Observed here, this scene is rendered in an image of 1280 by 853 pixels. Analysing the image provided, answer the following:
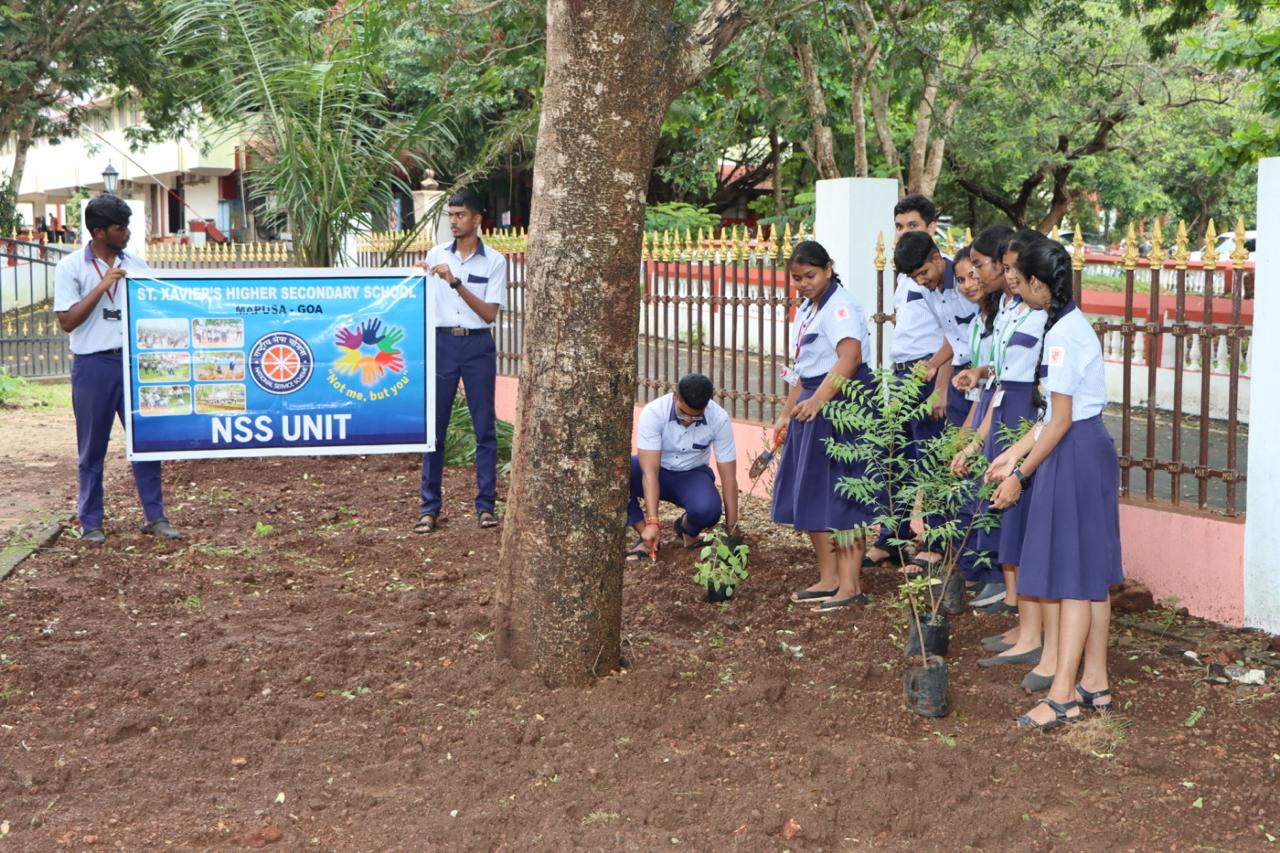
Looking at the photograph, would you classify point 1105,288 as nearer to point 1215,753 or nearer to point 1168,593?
point 1168,593

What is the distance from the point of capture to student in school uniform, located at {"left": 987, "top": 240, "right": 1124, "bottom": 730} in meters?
4.28

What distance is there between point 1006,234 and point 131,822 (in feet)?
→ 12.6

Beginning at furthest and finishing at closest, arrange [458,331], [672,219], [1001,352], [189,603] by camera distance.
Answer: [672,219], [458,331], [189,603], [1001,352]

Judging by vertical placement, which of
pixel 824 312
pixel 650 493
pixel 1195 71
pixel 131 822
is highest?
pixel 1195 71

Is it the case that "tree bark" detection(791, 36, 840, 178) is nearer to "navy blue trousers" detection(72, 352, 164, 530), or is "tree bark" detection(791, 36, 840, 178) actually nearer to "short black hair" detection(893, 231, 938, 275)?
"short black hair" detection(893, 231, 938, 275)

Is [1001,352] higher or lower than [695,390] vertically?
higher

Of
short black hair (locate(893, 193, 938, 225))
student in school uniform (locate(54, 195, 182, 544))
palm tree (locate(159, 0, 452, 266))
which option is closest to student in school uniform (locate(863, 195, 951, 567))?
short black hair (locate(893, 193, 938, 225))

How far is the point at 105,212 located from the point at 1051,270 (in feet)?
16.0

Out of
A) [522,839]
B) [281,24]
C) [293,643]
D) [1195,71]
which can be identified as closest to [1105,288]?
[281,24]

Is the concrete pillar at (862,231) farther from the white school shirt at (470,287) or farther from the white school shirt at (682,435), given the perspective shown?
the white school shirt at (470,287)

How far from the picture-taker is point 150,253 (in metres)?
19.2

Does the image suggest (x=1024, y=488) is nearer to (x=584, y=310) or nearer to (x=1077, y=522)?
(x=1077, y=522)

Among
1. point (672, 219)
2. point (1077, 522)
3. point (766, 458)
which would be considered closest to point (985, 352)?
point (766, 458)

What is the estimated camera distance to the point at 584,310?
4.33m
